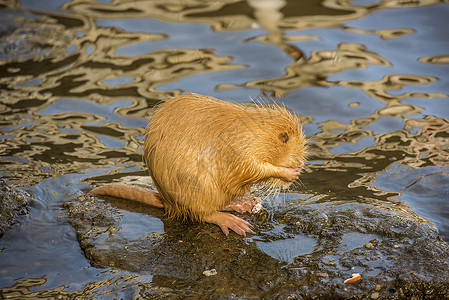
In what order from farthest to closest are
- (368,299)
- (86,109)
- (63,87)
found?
(63,87) → (86,109) → (368,299)

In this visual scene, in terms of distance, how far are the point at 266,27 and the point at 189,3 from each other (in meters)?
1.84

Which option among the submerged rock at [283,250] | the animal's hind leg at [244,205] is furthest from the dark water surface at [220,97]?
the animal's hind leg at [244,205]

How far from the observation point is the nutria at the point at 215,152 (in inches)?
152

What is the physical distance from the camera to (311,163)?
217 inches

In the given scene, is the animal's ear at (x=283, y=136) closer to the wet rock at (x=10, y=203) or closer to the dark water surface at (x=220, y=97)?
the dark water surface at (x=220, y=97)

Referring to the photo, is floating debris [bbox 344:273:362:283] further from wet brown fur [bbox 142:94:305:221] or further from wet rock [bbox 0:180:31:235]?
wet rock [bbox 0:180:31:235]

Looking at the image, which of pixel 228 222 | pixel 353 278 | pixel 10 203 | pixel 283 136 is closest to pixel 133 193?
pixel 228 222

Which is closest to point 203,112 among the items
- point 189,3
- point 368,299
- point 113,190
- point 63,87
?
point 113,190

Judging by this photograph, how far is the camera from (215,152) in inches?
152

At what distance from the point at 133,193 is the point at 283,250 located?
1340mm

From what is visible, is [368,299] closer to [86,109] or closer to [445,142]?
[445,142]

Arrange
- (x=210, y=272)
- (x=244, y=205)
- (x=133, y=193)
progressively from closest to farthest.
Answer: (x=210, y=272)
(x=244, y=205)
(x=133, y=193)

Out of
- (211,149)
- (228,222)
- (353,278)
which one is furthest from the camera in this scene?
(228,222)

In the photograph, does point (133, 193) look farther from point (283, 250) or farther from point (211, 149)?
point (283, 250)
